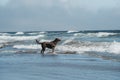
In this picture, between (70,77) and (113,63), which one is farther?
(113,63)

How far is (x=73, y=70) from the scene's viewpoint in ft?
44.7

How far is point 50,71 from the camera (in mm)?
13406

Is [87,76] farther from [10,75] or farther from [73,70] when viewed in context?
[10,75]

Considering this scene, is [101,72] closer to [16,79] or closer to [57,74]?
[57,74]

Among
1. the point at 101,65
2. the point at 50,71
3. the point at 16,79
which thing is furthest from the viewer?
the point at 101,65

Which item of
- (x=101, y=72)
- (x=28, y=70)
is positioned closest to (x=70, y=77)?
(x=101, y=72)

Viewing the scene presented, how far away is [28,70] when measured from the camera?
13789mm

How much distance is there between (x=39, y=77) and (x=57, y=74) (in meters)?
0.89

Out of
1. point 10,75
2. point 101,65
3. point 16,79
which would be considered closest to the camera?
point 16,79

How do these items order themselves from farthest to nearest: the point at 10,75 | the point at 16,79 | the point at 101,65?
1. the point at 101,65
2. the point at 10,75
3. the point at 16,79

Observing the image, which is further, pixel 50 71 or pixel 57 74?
pixel 50 71

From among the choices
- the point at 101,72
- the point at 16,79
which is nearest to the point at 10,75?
the point at 16,79

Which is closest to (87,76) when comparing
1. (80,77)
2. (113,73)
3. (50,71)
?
(80,77)

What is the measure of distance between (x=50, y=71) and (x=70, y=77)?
1834 mm
